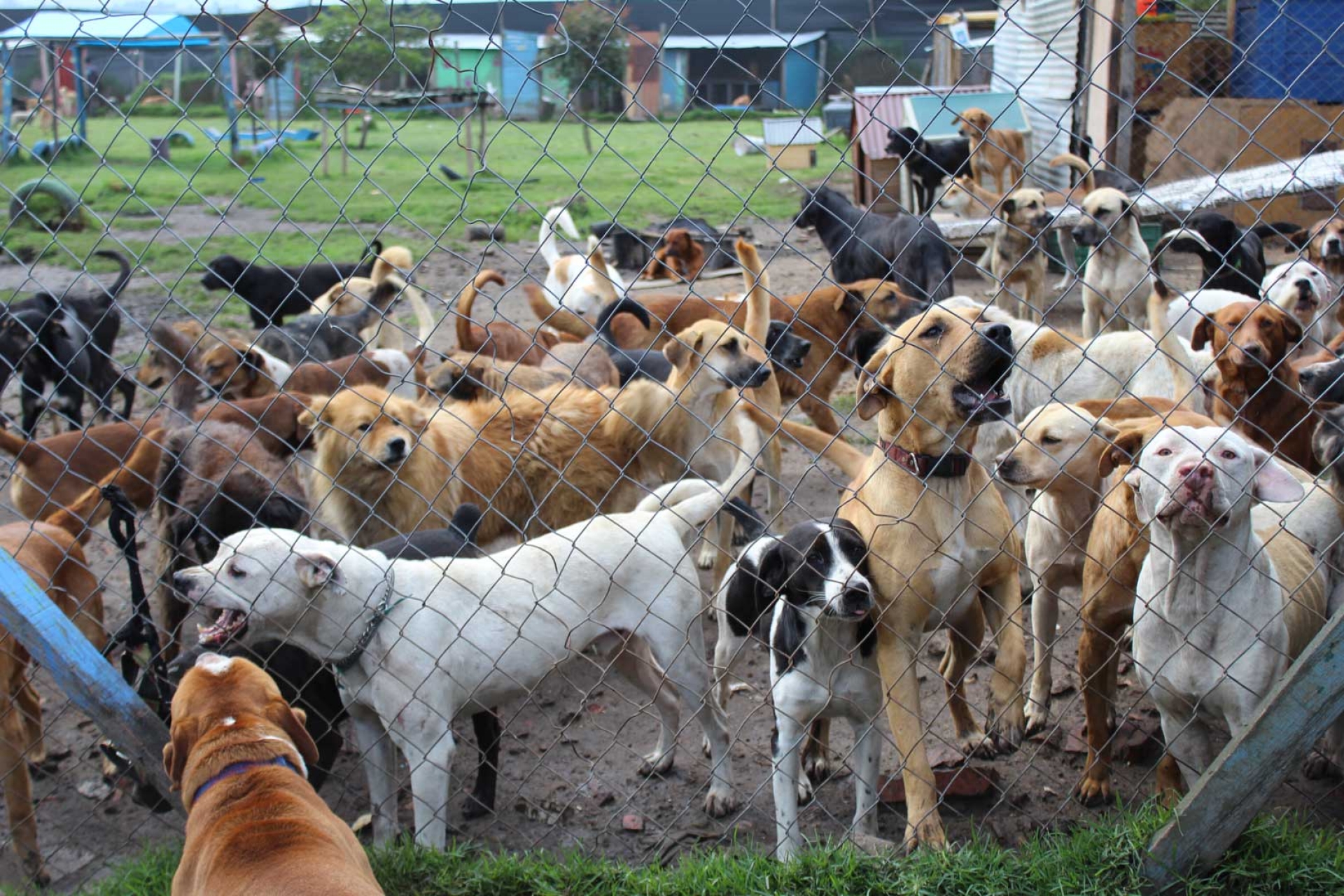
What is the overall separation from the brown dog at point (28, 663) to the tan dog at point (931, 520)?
2.48m

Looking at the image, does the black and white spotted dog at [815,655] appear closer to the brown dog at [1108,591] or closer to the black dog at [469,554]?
the brown dog at [1108,591]

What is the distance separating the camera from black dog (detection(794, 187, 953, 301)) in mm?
8812

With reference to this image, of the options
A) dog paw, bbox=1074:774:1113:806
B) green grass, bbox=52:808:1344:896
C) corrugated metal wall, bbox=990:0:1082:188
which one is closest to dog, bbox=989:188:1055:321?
corrugated metal wall, bbox=990:0:1082:188

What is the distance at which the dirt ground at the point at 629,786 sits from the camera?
3773 millimetres

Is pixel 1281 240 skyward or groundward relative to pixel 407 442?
groundward

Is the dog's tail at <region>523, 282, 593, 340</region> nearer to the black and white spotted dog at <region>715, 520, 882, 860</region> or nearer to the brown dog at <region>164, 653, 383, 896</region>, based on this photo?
the black and white spotted dog at <region>715, 520, 882, 860</region>

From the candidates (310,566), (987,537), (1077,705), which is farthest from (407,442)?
(1077,705)

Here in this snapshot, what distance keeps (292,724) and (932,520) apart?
6.44ft

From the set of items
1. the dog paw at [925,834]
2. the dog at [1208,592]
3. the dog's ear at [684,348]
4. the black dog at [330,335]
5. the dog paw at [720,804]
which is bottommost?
the black dog at [330,335]

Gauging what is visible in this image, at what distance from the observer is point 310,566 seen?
11.6 feet

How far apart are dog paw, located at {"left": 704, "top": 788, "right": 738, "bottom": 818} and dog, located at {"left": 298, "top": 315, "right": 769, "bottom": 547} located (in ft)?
4.84

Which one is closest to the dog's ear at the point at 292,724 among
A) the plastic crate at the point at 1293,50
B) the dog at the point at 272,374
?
the dog at the point at 272,374

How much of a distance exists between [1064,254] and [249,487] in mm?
7229

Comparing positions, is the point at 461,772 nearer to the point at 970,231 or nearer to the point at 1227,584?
the point at 1227,584
